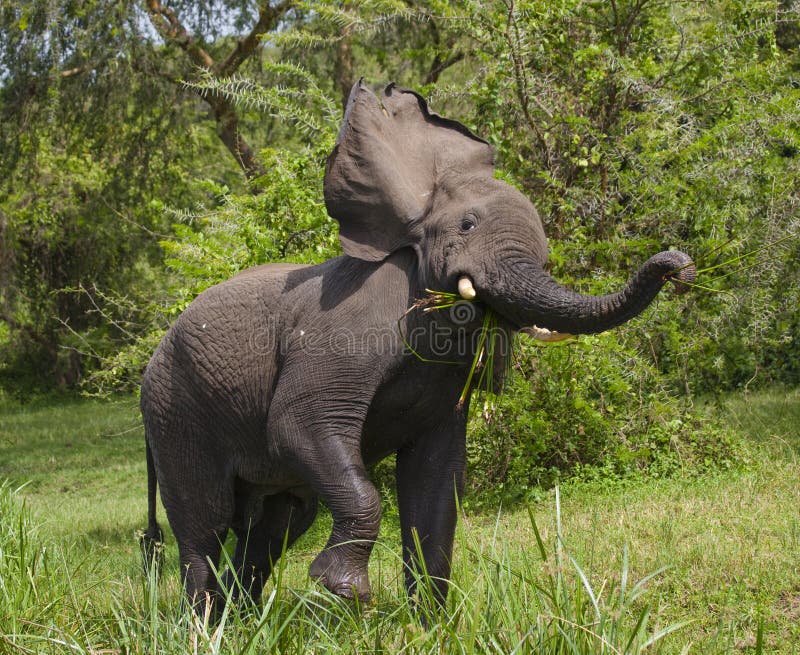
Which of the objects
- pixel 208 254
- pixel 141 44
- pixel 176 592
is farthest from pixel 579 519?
pixel 141 44

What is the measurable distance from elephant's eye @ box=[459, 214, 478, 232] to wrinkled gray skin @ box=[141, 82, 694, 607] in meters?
0.02

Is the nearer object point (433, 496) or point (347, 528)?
point (347, 528)

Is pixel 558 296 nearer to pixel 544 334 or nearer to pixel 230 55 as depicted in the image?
pixel 544 334

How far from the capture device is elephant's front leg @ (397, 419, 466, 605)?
180 inches

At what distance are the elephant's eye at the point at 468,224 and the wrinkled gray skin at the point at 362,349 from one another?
21mm

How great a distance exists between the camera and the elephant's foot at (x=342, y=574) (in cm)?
422

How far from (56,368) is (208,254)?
45.3ft

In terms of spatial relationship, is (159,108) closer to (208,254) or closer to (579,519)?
(208,254)

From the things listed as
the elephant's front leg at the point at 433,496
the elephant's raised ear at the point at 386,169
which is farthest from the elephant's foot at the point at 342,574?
the elephant's raised ear at the point at 386,169

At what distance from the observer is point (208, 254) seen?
880cm

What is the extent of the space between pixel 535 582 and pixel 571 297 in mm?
1038

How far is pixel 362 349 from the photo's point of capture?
441 cm

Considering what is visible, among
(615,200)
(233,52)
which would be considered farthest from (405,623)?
(233,52)

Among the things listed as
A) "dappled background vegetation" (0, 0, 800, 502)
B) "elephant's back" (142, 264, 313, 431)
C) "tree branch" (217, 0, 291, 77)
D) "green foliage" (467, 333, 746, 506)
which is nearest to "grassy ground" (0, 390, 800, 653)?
"green foliage" (467, 333, 746, 506)
